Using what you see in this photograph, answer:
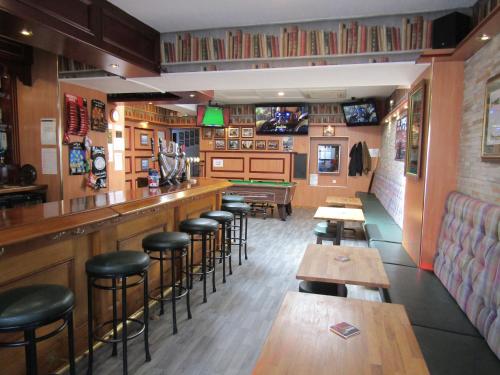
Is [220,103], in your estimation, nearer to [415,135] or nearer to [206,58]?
[206,58]

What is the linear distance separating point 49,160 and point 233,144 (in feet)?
19.0

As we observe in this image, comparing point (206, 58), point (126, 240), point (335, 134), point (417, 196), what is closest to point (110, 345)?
point (126, 240)

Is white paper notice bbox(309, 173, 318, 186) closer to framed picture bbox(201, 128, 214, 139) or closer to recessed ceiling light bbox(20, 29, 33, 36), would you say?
framed picture bbox(201, 128, 214, 139)

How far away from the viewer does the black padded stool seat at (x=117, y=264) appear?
2.11 meters

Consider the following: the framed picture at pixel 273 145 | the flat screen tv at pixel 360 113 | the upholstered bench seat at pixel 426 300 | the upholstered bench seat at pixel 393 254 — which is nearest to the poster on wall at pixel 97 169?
the upholstered bench seat at pixel 393 254

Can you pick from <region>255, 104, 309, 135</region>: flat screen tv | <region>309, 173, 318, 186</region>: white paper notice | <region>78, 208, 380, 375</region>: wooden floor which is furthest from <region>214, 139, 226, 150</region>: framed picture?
<region>78, 208, 380, 375</region>: wooden floor

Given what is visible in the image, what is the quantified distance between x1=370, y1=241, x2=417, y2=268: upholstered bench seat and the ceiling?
2.29 m

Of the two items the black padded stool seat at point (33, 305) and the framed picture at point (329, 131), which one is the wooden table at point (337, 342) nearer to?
the black padded stool seat at point (33, 305)

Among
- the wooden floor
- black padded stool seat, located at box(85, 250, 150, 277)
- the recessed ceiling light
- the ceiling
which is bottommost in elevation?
the wooden floor

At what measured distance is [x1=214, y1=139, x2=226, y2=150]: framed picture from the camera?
384 inches

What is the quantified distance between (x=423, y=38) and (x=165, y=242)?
9.36ft

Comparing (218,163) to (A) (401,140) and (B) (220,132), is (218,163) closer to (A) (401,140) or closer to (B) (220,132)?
(B) (220,132)

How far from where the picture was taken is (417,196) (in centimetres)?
338

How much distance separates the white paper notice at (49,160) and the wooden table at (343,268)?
3534mm
